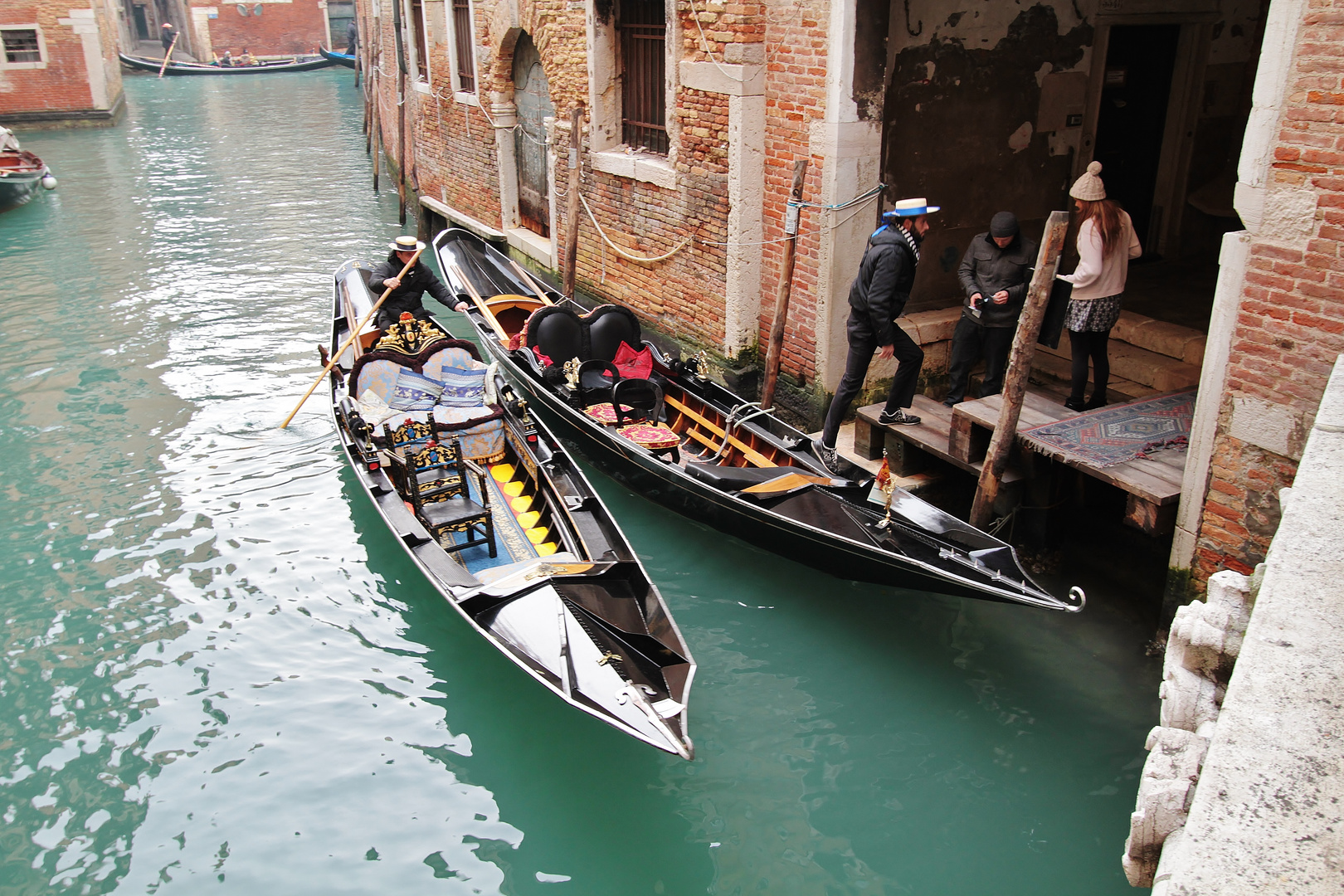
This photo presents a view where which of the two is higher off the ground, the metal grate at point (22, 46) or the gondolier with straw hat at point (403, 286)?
the metal grate at point (22, 46)

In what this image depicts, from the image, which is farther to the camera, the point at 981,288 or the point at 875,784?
the point at 981,288

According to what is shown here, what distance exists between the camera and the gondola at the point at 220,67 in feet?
100

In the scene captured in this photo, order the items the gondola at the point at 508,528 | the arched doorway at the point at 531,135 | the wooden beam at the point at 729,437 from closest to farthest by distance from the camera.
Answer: the gondola at the point at 508,528
the wooden beam at the point at 729,437
the arched doorway at the point at 531,135

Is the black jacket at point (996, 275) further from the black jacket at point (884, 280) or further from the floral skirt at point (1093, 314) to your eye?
the black jacket at point (884, 280)

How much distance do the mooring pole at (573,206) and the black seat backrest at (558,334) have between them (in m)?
1.76

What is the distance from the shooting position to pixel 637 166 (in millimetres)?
7504

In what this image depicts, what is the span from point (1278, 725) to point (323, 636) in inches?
166

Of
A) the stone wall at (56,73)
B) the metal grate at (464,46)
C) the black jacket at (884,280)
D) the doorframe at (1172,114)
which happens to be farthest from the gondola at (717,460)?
the stone wall at (56,73)

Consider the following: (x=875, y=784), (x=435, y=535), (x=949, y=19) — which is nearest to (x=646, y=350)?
(x=435, y=535)

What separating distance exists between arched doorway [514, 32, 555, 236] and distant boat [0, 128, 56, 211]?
7734 mm

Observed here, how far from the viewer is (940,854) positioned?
3604mm

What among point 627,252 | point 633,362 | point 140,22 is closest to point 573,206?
point 627,252

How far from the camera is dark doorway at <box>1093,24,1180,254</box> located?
671cm

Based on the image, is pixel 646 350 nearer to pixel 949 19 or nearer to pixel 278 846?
pixel 949 19
